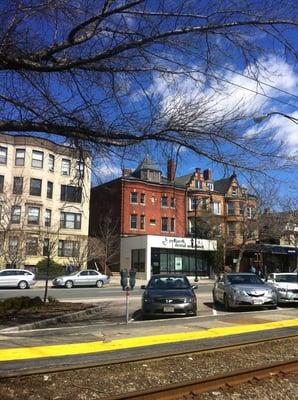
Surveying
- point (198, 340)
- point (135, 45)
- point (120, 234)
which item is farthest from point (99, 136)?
point (120, 234)

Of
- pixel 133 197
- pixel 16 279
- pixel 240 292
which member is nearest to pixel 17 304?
pixel 240 292

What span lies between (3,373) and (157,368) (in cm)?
244

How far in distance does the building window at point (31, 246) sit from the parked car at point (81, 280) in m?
9.17

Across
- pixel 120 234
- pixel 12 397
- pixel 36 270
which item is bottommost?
pixel 12 397

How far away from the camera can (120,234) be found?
57719 millimetres

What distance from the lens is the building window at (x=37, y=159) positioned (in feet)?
175

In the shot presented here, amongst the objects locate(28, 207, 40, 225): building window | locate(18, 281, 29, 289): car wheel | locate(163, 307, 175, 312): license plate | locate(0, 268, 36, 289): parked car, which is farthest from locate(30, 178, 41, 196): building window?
locate(163, 307, 175, 312): license plate

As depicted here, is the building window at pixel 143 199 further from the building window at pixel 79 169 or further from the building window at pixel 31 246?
the building window at pixel 79 169

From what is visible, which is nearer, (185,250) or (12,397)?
(12,397)

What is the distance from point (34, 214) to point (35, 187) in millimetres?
2975

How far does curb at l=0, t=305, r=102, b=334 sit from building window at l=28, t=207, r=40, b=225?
32949 millimetres

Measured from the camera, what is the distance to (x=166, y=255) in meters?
55.9

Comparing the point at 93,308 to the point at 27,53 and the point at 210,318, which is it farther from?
the point at 27,53

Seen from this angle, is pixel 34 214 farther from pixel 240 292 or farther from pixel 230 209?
pixel 240 292
